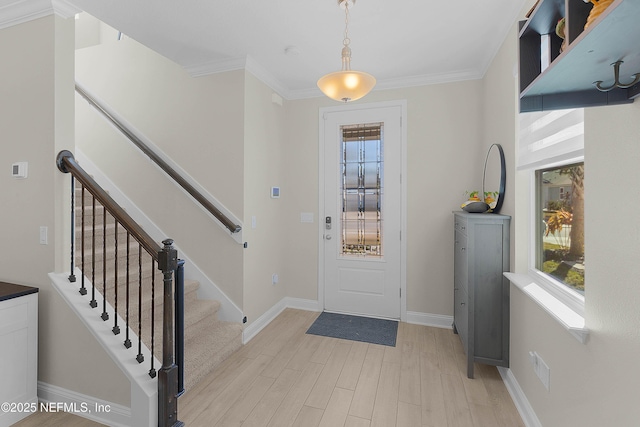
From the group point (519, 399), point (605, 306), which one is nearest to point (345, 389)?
point (519, 399)

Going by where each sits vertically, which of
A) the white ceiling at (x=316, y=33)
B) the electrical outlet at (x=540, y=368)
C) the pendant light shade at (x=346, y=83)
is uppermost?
the white ceiling at (x=316, y=33)

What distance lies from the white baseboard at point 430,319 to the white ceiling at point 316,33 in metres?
2.55

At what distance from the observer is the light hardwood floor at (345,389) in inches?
75.7

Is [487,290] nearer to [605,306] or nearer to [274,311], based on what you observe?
[605,306]

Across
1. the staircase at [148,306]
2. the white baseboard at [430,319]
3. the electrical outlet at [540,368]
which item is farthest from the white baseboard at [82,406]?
the white baseboard at [430,319]

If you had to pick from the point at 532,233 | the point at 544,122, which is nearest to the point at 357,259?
the point at 532,233

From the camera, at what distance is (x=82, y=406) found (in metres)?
1.93

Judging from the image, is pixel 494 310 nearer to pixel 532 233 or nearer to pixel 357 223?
pixel 532 233

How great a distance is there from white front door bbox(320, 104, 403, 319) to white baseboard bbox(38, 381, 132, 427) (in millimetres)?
2309

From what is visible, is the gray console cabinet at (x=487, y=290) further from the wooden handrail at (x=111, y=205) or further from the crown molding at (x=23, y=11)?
the crown molding at (x=23, y=11)

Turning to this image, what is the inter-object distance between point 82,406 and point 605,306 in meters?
2.84

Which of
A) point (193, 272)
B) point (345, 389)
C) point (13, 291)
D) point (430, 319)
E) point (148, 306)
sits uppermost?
point (13, 291)

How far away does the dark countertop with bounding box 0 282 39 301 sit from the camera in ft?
6.02

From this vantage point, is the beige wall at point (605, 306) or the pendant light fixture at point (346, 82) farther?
the pendant light fixture at point (346, 82)
